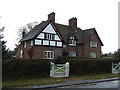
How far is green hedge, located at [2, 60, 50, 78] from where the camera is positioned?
15.2 metres

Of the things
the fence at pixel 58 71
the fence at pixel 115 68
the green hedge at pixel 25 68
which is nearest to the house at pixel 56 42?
the fence at pixel 115 68

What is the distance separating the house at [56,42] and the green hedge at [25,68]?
10.9 metres

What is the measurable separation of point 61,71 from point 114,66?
9761 mm

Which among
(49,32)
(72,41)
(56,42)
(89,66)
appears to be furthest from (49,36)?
(89,66)

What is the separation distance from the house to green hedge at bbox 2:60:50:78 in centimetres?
1089

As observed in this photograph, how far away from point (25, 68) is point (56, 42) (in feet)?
47.5

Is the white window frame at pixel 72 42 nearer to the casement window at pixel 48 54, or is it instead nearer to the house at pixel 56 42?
the house at pixel 56 42

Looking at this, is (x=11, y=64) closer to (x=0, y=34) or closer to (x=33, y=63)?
(x=33, y=63)

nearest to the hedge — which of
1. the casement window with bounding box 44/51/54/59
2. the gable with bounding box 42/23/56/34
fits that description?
the casement window with bounding box 44/51/54/59

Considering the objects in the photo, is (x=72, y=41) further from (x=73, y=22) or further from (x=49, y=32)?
(x=49, y=32)

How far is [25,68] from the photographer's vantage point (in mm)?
16141

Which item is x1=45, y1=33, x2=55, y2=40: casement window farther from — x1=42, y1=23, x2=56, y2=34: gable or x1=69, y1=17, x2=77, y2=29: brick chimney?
x1=69, y1=17, x2=77, y2=29: brick chimney

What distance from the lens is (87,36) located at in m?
37.4

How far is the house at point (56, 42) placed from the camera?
93.2ft
